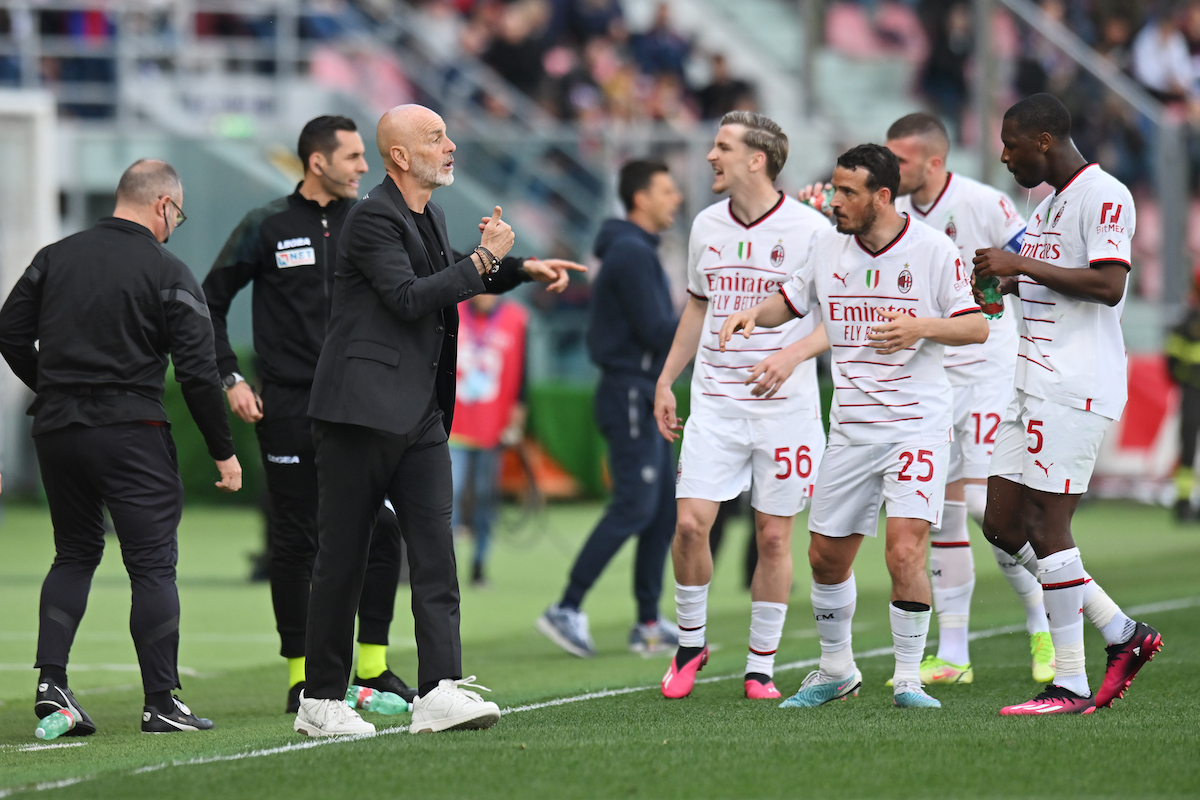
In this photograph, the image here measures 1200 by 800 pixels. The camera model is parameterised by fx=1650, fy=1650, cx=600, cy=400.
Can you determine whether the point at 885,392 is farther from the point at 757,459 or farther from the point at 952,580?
the point at 952,580

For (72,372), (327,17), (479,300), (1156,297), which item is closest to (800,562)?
(479,300)

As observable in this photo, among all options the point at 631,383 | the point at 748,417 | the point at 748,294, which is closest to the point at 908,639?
the point at 748,417

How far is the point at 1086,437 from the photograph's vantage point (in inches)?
243

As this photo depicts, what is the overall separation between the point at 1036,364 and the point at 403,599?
620 centimetres

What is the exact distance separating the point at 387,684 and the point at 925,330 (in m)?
2.78

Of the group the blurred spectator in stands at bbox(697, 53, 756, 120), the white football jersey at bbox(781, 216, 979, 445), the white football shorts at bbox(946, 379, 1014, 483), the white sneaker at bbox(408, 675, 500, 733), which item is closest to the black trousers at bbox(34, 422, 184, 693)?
the white sneaker at bbox(408, 675, 500, 733)

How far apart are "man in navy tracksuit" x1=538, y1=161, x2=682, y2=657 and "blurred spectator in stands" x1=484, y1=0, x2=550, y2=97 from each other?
12.1 meters

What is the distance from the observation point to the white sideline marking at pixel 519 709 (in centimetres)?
519

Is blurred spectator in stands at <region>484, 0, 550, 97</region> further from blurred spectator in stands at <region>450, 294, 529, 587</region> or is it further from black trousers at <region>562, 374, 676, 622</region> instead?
black trousers at <region>562, 374, 676, 622</region>

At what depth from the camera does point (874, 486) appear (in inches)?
253

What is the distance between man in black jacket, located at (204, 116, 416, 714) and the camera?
7070mm

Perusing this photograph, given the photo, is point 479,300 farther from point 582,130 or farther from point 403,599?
point 582,130

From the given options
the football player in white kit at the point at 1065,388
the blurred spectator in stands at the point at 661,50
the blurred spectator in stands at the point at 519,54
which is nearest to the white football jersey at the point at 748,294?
the football player in white kit at the point at 1065,388

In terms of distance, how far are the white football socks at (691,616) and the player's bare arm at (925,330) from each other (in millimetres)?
1503
